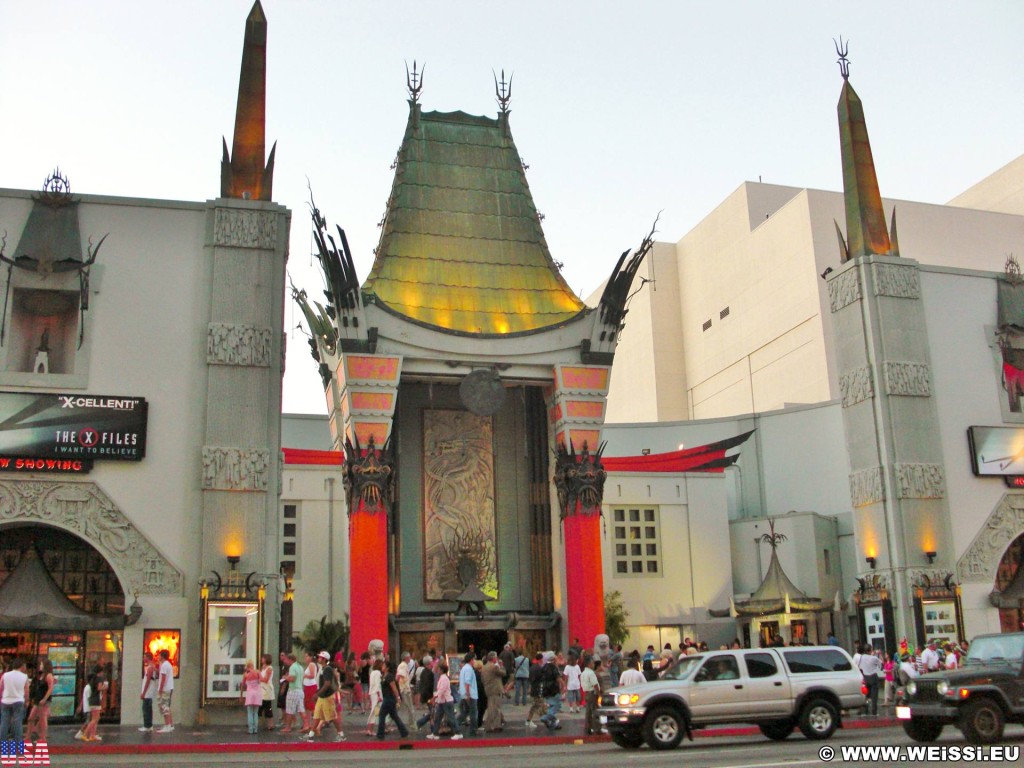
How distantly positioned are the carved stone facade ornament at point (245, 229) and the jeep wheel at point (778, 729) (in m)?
16.2

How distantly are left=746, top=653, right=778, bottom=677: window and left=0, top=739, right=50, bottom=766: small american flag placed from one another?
1018 centimetres

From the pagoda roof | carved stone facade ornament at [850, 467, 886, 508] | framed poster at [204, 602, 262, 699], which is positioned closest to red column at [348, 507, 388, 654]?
the pagoda roof

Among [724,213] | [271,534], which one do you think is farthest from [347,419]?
[724,213]

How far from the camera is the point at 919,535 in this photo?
3153 cm

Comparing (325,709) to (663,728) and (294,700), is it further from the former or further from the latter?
(663,728)

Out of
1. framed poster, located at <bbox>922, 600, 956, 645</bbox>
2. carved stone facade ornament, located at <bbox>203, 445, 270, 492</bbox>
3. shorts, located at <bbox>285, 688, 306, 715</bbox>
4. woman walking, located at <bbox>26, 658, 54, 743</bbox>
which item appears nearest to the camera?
woman walking, located at <bbox>26, 658, 54, 743</bbox>

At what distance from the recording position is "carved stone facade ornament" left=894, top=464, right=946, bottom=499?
1252 inches

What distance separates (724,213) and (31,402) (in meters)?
47.7

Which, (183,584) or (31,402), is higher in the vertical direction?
(31,402)

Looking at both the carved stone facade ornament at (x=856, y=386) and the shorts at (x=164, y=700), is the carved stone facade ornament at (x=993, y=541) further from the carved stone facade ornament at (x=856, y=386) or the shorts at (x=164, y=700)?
the shorts at (x=164, y=700)

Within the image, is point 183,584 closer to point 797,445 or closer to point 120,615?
point 120,615

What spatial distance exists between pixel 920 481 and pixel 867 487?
1.42 meters

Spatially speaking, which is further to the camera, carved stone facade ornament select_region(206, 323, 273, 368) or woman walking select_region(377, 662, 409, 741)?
carved stone facade ornament select_region(206, 323, 273, 368)

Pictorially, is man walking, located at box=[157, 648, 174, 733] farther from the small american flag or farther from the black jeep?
the black jeep
